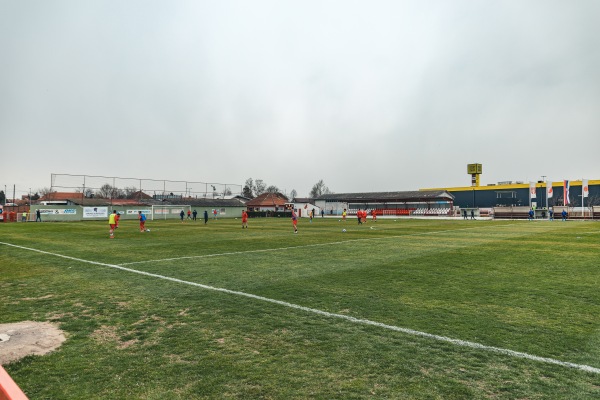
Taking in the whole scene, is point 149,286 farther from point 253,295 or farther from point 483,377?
point 483,377

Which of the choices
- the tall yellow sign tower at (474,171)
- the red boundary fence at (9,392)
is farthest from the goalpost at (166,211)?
the tall yellow sign tower at (474,171)

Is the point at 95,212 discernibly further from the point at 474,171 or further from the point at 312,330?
the point at 474,171

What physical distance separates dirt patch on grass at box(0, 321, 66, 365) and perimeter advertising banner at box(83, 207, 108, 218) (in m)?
56.3

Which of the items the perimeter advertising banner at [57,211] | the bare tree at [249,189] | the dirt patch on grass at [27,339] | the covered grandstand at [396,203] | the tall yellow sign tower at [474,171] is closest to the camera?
the dirt patch on grass at [27,339]

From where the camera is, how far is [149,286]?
29.9ft

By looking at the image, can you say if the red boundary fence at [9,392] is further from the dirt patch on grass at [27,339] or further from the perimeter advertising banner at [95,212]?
the perimeter advertising banner at [95,212]

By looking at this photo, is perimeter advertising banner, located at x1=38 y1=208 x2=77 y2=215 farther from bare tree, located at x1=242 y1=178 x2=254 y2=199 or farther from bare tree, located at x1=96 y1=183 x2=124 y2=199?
bare tree, located at x1=242 y1=178 x2=254 y2=199

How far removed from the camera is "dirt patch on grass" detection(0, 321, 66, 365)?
4922 mm

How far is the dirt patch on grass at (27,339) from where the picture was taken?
4922mm

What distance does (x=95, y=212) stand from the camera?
57125mm

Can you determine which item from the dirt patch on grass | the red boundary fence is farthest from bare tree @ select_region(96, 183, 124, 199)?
the red boundary fence

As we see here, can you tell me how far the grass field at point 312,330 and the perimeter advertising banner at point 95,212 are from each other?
161 feet

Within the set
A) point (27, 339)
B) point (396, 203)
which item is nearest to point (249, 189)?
point (396, 203)

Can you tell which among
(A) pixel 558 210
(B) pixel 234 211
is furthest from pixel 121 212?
(A) pixel 558 210
